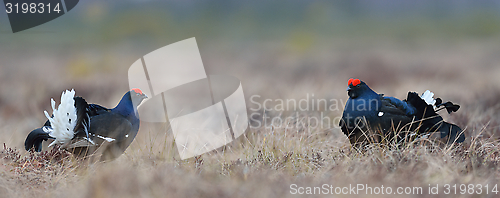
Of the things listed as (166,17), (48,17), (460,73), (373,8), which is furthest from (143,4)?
(460,73)

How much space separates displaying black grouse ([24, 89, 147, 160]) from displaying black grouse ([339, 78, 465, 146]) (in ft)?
6.75

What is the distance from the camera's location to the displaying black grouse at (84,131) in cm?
252

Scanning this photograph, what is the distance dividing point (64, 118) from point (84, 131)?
0.67ft

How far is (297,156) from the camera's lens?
9.76ft

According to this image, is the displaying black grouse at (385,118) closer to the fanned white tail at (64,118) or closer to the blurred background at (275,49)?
the blurred background at (275,49)

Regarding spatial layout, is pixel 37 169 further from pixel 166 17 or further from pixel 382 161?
pixel 166 17

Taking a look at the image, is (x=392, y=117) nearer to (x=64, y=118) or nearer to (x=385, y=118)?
(x=385, y=118)

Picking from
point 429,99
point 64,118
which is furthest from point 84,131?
point 429,99

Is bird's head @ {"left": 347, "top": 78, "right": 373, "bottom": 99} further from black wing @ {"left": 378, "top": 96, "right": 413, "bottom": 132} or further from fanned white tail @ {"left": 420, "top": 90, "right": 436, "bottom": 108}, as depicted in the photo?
fanned white tail @ {"left": 420, "top": 90, "right": 436, "bottom": 108}

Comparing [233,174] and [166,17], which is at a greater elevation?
[166,17]

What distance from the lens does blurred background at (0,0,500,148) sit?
5809 millimetres

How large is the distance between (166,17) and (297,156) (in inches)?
465

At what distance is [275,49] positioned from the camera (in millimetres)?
9695

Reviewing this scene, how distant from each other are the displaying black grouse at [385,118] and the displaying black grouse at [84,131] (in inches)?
81.0
